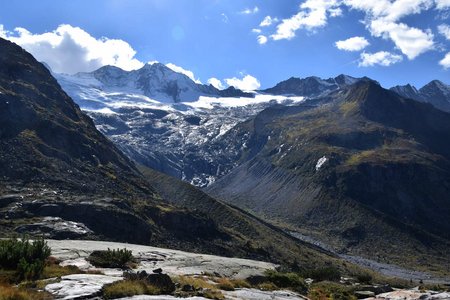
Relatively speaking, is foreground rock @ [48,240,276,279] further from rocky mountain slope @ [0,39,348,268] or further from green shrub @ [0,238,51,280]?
rocky mountain slope @ [0,39,348,268]

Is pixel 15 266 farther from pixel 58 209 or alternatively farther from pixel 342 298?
pixel 58 209

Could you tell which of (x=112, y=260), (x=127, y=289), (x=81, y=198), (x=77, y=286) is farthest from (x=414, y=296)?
(x=81, y=198)

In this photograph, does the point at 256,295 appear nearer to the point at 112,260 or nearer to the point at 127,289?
the point at 127,289

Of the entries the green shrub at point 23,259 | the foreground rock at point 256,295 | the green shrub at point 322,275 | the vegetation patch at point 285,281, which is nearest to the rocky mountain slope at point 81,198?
the green shrub at point 322,275

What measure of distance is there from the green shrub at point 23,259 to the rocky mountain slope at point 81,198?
65.2 meters

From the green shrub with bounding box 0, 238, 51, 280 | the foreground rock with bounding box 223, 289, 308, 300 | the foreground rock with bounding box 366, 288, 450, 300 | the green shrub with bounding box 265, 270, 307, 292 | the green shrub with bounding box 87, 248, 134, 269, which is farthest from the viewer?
the green shrub with bounding box 265, 270, 307, 292

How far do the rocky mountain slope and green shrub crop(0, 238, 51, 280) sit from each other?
65190mm

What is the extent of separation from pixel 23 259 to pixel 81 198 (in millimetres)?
99325

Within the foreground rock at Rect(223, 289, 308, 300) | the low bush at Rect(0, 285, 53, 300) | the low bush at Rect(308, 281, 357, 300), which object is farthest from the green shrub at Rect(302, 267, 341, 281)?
the low bush at Rect(0, 285, 53, 300)

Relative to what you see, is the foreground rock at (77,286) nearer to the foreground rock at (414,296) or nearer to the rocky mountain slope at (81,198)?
the foreground rock at (414,296)

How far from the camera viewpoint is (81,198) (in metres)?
124

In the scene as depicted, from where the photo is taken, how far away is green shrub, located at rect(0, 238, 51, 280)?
86.7ft

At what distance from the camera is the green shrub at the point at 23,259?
26.4 m

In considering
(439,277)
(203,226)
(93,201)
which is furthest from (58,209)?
(439,277)
